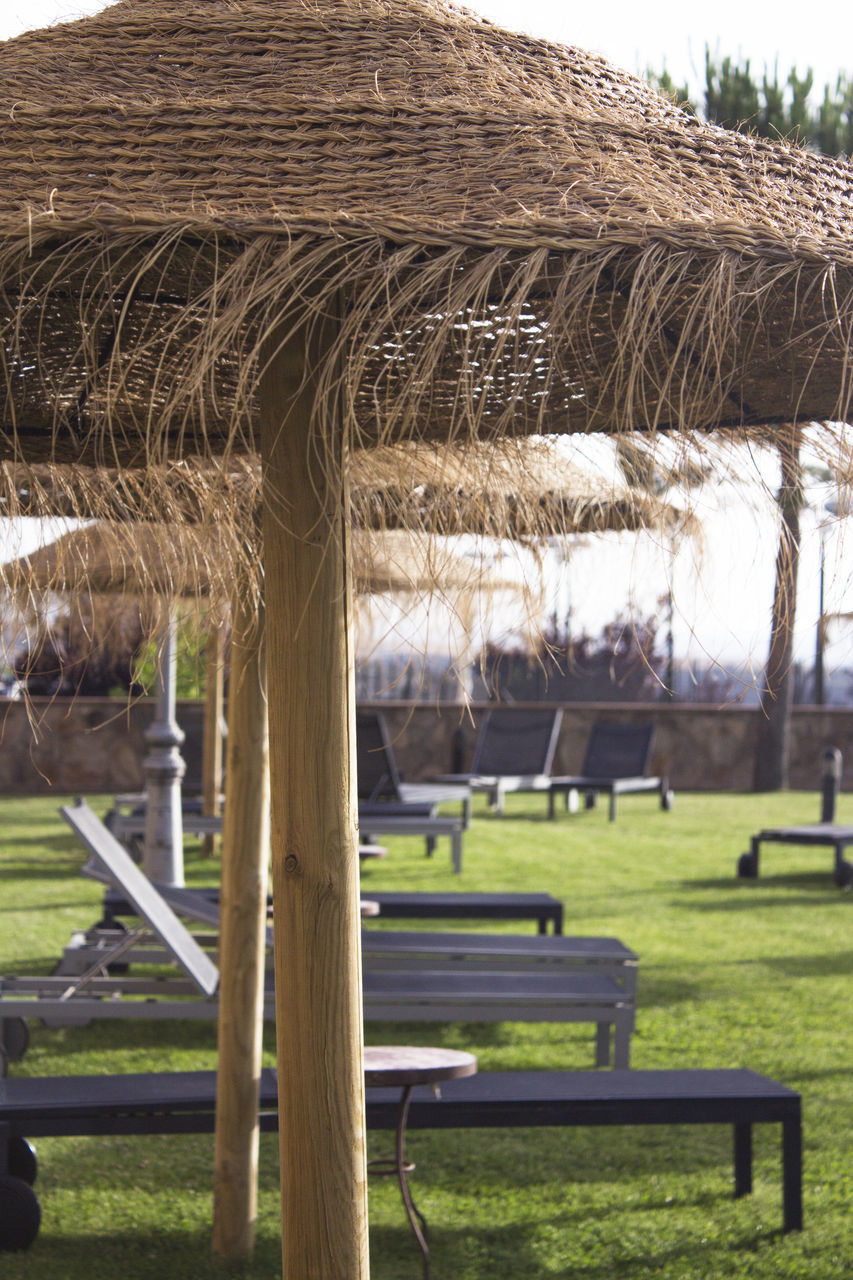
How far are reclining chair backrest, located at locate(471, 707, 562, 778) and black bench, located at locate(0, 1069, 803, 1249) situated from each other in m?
11.5

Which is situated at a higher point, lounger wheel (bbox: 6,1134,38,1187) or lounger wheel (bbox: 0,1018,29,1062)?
lounger wheel (bbox: 6,1134,38,1187)

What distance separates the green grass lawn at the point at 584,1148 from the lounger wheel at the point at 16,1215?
0.14ft

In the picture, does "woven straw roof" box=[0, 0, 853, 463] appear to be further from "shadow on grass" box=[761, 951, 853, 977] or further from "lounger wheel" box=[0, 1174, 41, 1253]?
"shadow on grass" box=[761, 951, 853, 977]

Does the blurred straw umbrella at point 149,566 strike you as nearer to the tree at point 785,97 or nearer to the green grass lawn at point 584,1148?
the green grass lawn at point 584,1148

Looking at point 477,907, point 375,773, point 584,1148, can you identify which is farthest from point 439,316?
point 375,773

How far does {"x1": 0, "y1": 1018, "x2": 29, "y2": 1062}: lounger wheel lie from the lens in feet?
17.7

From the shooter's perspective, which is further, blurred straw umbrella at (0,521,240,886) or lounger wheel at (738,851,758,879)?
lounger wheel at (738,851,758,879)

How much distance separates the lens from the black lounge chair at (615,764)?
14867 mm

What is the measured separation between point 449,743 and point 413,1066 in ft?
49.9

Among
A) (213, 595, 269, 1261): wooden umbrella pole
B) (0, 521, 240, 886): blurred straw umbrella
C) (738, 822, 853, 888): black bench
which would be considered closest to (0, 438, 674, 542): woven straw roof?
(0, 521, 240, 886): blurred straw umbrella

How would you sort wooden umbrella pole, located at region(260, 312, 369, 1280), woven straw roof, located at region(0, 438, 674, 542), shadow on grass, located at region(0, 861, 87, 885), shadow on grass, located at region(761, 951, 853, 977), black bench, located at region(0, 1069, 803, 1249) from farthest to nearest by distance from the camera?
shadow on grass, located at region(0, 861, 87, 885)
shadow on grass, located at region(761, 951, 853, 977)
black bench, located at region(0, 1069, 803, 1249)
woven straw roof, located at region(0, 438, 674, 542)
wooden umbrella pole, located at region(260, 312, 369, 1280)

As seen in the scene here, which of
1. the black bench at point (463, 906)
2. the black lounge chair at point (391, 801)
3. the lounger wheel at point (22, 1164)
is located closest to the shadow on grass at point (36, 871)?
the black lounge chair at point (391, 801)

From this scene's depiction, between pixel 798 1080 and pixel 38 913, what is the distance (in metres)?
5.44

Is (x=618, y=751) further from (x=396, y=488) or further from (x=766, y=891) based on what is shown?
(x=396, y=488)
